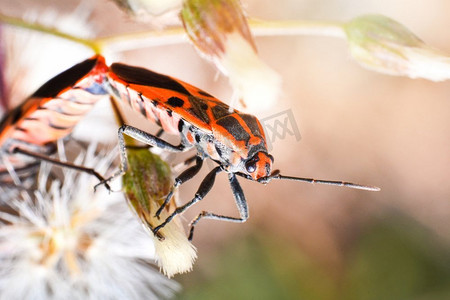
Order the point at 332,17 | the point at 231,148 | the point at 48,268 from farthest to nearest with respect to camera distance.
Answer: the point at 332,17, the point at 48,268, the point at 231,148

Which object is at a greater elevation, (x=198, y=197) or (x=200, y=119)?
(x=200, y=119)

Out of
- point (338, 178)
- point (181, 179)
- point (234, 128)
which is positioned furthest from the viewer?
point (338, 178)

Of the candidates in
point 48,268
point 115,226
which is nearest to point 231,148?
point 115,226

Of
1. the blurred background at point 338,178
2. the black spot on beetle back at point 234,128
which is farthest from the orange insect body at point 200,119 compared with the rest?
the blurred background at point 338,178

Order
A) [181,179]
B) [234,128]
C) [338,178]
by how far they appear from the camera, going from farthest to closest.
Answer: [338,178] < [181,179] < [234,128]

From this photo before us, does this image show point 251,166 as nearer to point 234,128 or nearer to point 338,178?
point 234,128

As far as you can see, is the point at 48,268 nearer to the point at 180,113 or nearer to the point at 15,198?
the point at 15,198

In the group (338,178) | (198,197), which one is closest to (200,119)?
(198,197)
